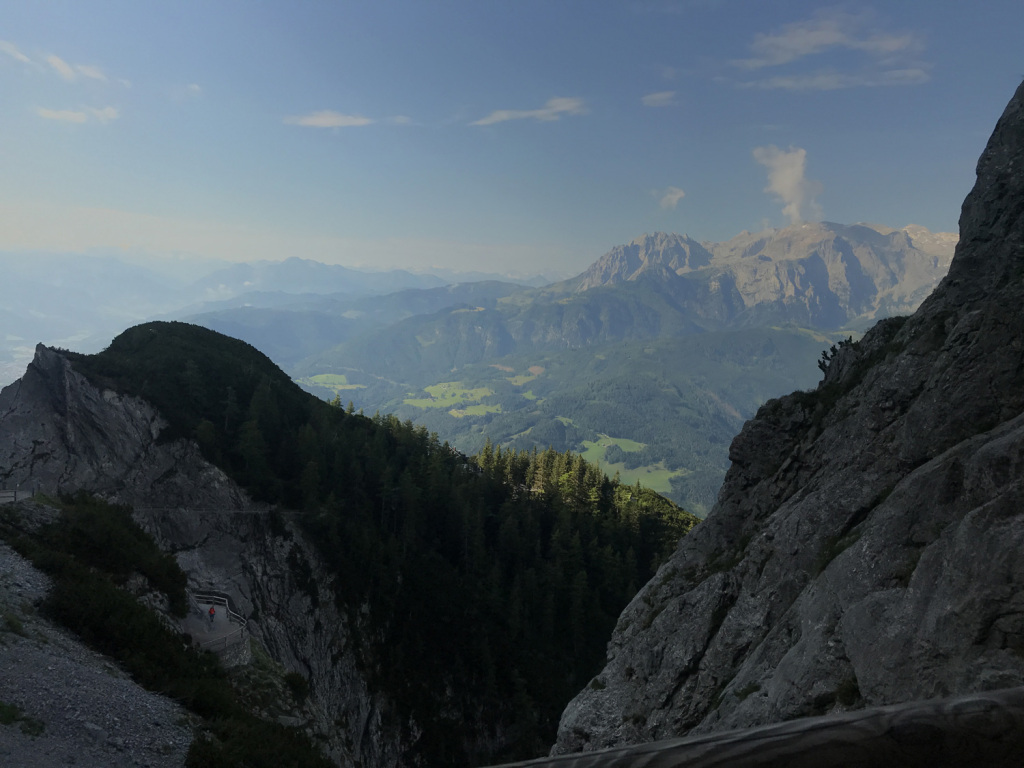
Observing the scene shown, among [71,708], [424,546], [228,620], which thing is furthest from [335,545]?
[71,708]

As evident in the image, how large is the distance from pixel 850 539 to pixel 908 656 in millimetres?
5895

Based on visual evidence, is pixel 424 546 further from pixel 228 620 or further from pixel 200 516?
pixel 228 620

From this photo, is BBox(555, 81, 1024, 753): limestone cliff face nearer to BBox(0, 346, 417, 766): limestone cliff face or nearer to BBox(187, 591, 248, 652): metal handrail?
BBox(187, 591, 248, 652): metal handrail

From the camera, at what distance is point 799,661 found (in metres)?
15.1

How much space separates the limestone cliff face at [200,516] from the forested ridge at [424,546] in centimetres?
156

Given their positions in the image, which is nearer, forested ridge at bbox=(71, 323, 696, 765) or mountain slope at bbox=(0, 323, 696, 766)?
mountain slope at bbox=(0, 323, 696, 766)

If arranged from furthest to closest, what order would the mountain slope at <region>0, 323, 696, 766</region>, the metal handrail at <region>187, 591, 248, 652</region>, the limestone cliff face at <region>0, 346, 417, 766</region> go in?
1. the mountain slope at <region>0, 323, 696, 766</region>
2. the limestone cliff face at <region>0, 346, 417, 766</region>
3. the metal handrail at <region>187, 591, 248, 652</region>

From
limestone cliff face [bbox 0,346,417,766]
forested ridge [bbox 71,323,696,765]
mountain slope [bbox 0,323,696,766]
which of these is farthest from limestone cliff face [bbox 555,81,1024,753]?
forested ridge [bbox 71,323,696,765]

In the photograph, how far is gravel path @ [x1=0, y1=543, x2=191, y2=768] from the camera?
538 inches

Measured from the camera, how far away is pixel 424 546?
6203 centimetres

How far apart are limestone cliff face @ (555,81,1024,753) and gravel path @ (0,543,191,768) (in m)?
16.2

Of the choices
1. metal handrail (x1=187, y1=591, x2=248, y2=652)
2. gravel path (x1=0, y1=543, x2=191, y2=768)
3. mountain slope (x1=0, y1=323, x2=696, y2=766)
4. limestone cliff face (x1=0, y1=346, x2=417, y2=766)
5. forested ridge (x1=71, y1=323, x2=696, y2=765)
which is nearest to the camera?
gravel path (x1=0, y1=543, x2=191, y2=768)

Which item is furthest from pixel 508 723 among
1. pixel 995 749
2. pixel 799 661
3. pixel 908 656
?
pixel 995 749

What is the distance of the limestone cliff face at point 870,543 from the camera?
11.6m
